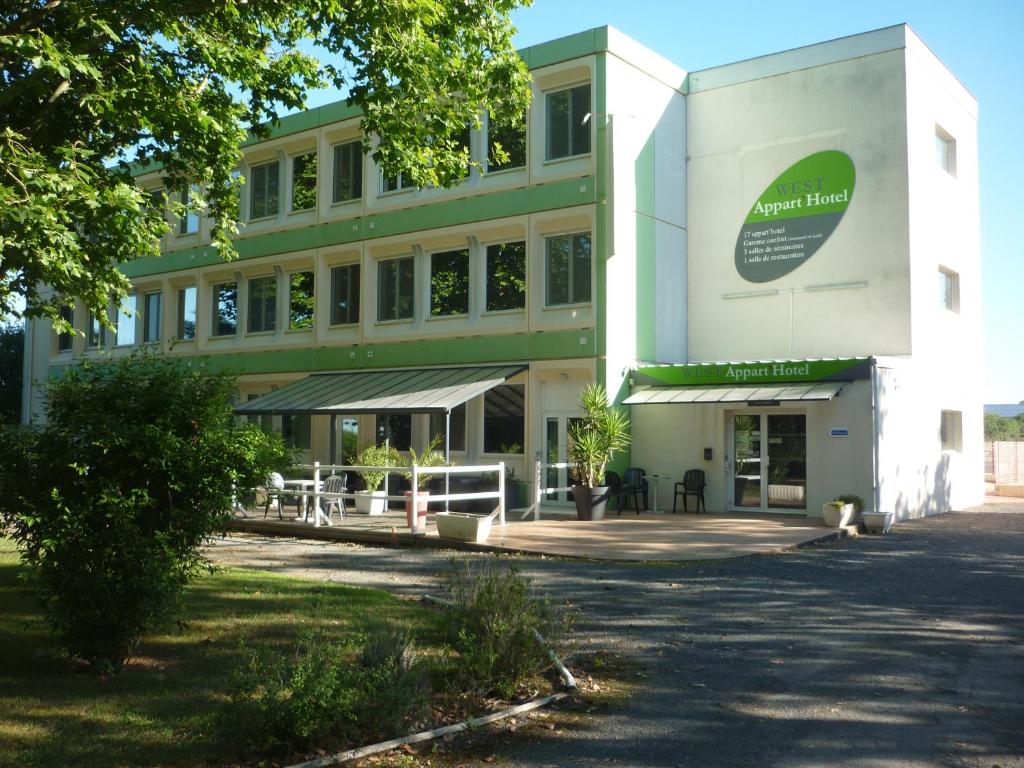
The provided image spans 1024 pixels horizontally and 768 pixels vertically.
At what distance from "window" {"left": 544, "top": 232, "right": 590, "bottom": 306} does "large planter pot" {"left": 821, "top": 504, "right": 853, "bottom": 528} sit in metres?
6.66

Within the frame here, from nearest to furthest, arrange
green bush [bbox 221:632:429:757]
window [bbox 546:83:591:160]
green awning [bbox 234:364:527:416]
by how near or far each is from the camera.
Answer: green bush [bbox 221:632:429:757]
green awning [bbox 234:364:527:416]
window [bbox 546:83:591:160]

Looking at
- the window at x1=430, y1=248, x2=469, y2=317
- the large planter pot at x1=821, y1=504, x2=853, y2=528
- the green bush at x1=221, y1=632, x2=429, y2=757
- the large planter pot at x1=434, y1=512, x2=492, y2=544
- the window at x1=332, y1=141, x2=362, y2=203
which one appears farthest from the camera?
the window at x1=332, y1=141, x2=362, y2=203

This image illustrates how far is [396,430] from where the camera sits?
23.9 meters

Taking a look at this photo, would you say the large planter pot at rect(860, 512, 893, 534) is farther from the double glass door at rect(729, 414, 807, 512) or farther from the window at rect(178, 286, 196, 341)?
the window at rect(178, 286, 196, 341)

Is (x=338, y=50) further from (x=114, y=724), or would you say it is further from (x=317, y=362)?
(x=317, y=362)

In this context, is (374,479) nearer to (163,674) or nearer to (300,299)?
(300,299)

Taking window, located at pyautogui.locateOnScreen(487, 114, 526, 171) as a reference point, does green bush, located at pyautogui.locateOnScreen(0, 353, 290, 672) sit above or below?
below

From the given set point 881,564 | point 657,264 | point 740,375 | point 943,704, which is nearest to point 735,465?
point 740,375

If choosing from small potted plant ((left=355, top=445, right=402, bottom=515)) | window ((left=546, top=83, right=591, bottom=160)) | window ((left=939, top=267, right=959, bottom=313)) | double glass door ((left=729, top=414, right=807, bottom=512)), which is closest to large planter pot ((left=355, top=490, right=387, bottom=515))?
small potted plant ((left=355, top=445, right=402, bottom=515))

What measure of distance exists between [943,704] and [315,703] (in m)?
3.86

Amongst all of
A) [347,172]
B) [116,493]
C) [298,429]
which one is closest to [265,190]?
[347,172]

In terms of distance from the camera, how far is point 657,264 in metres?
21.8

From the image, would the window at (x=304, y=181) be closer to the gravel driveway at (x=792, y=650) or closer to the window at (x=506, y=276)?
the window at (x=506, y=276)

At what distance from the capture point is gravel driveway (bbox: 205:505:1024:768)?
5.32 m
